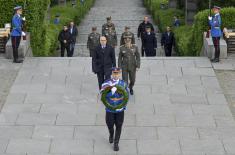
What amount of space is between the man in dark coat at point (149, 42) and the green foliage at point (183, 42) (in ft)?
4.69

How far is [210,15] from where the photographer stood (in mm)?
18016

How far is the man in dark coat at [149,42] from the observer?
1891 cm

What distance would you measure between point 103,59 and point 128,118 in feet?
5.05

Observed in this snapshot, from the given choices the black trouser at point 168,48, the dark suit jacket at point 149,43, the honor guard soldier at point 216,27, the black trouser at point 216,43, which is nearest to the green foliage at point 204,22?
the dark suit jacket at point 149,43

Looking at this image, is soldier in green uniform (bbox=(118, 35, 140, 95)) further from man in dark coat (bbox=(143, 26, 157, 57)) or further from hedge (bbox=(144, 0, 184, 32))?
hedge (bbox=(144, 0, 184, 32))

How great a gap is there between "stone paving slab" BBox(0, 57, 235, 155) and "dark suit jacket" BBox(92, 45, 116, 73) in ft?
2.64

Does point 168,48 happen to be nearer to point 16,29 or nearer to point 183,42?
point 183,42

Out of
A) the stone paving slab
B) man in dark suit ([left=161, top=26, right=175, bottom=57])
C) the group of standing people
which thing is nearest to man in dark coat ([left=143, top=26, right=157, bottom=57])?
man in dark suit ([left=161, top=26, right=175, bottom=57])

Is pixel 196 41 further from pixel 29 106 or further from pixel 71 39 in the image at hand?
pixel 29 106

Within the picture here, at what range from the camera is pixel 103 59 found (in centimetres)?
1385

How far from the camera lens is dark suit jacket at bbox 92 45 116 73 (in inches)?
542

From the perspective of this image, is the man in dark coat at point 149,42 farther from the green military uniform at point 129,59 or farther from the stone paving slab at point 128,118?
the green military uniform at point 129,59

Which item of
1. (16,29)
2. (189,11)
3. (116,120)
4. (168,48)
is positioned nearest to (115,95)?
(116,120)

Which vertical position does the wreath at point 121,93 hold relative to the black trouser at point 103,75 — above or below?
above
